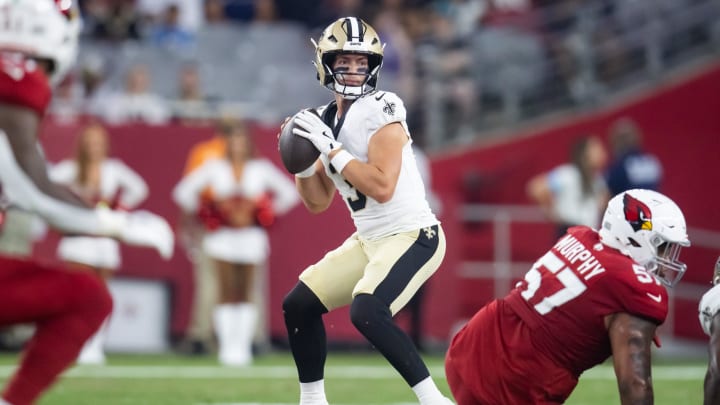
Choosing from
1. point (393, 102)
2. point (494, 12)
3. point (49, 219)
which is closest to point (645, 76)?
point (494, 12)

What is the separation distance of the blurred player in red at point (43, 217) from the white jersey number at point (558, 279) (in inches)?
66.0

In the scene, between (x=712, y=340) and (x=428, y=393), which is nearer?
(x=712, y=340)

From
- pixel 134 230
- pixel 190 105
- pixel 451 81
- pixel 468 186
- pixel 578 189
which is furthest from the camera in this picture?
pixel 451 81

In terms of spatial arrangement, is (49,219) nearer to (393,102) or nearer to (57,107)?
(393,102)

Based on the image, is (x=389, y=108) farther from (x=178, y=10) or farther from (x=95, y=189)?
(x=178, y=10)

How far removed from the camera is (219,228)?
10.8 metres

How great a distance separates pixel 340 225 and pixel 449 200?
3.83 ft

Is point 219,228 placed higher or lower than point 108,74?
lower

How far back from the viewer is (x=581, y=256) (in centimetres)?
541

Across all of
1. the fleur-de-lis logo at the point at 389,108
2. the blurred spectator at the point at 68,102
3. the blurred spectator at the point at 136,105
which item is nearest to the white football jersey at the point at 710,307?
the fleur-de-lis logo at the point at 389,108

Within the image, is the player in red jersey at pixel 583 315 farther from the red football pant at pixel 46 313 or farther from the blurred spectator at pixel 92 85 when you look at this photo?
the blurred spectator at pixel 92 85

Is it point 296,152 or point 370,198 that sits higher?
point 296,152

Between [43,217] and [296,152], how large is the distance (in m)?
1.64

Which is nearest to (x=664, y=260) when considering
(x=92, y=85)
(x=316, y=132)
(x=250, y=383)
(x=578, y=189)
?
(x=316, y=132)
